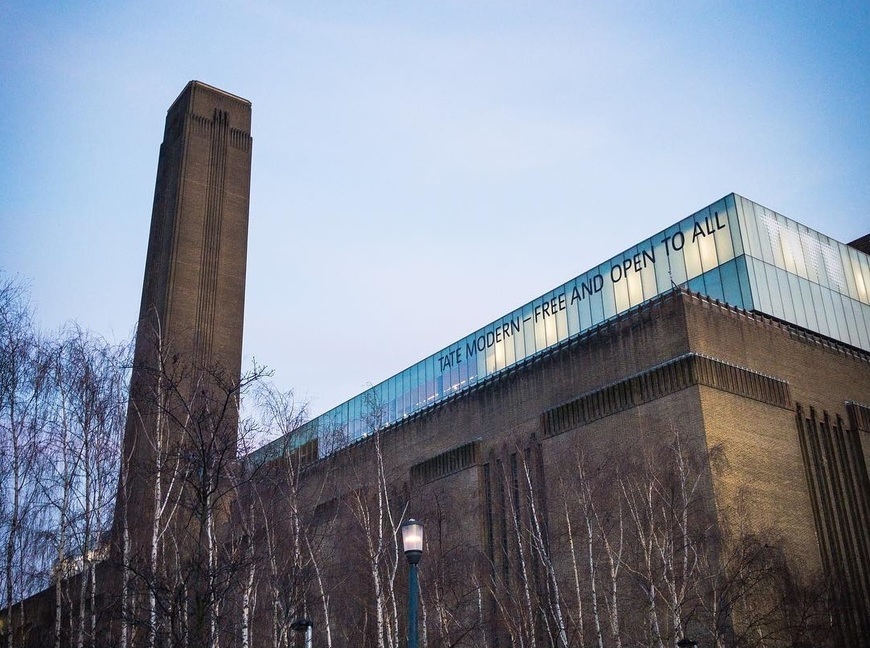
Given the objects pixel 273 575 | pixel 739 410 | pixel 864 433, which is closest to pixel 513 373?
pixel 739 410

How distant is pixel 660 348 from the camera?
37.1 meters

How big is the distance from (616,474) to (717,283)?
12.8 m

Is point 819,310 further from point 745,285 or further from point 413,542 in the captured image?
point 413,542

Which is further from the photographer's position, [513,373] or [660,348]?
[513,373]

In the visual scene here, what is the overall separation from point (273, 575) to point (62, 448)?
6.41 m

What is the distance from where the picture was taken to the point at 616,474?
3238 cm

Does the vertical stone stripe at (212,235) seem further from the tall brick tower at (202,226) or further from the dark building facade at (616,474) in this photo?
the dark building facade at (616,474)

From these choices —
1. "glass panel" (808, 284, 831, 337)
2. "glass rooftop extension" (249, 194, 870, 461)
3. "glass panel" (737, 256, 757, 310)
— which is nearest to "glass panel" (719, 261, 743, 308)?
"glass rooftop extension" (249, 194, 870, 461)

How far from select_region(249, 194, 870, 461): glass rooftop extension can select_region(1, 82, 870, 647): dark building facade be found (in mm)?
120

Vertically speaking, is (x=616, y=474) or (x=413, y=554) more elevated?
(x=616, y=474)

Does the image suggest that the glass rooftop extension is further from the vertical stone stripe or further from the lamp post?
the lamp post

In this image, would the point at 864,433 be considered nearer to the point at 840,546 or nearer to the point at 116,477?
the point at 840,546

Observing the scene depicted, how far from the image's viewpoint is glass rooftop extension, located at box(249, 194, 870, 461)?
1599 inches

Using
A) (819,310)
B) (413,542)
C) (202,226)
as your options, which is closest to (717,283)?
(819,310)
